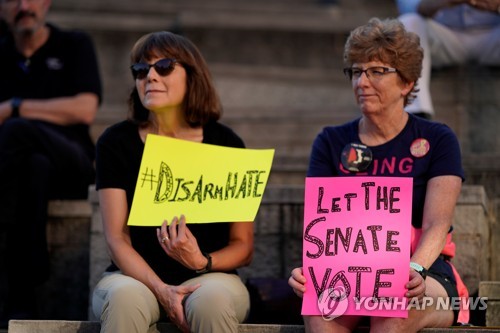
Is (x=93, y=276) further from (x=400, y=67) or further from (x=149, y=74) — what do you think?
(x=400, y=67)

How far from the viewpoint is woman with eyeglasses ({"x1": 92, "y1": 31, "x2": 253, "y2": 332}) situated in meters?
5.06

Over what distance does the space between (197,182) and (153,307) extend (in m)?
0.57

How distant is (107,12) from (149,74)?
4.92 m

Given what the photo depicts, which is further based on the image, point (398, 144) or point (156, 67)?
point (156, 67)

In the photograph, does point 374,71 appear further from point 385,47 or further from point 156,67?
point 156,67

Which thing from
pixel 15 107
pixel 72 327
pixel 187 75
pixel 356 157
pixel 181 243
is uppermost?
pixel 187 75

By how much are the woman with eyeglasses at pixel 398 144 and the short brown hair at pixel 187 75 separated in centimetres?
54

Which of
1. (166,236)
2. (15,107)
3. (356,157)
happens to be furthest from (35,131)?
(356,157)

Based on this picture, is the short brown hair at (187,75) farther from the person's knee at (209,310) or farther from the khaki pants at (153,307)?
the person's knee at (209,310)

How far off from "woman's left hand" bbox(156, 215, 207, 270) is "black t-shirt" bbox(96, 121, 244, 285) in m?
0.19

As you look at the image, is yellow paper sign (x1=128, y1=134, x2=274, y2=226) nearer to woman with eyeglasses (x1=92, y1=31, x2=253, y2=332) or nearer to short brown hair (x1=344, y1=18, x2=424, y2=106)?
woman with eyeglasses (x1=92, y1=31, x2=253, y2=332)

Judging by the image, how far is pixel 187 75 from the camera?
5695 mm

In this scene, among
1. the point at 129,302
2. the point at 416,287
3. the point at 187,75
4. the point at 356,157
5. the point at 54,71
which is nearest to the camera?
the point at 416,287

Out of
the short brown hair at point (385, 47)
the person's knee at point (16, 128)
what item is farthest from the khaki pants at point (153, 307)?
the person's knee at point (16, 128)
